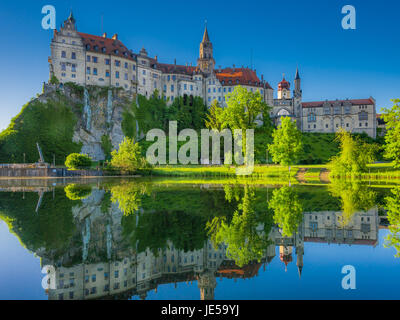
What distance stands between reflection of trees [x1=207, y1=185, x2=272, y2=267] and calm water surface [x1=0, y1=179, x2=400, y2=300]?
0.09 feet

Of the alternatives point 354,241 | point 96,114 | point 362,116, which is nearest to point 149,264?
point 354,241

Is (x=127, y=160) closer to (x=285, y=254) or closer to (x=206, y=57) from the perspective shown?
(x=285, y=254)

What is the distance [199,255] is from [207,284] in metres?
1.32

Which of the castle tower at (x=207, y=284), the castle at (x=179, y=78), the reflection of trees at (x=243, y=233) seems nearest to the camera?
the castle tower at (x=207, y=284)

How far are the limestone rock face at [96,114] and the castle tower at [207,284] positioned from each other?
7616 cm

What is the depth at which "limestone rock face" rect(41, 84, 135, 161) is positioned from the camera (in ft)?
259

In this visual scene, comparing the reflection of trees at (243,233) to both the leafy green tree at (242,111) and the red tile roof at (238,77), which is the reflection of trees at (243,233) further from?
the red tile roof at (238,77)

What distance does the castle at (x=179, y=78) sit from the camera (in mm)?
80188

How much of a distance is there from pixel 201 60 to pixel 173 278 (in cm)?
11049

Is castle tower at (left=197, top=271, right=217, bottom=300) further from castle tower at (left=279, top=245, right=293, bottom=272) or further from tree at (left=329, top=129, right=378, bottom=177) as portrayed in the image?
tree at (left=329, top=129, right=378, bottom=177)

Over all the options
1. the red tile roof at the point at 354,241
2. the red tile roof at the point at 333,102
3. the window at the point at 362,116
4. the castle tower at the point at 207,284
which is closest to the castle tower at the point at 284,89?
the red tile roof at the point at 333,102

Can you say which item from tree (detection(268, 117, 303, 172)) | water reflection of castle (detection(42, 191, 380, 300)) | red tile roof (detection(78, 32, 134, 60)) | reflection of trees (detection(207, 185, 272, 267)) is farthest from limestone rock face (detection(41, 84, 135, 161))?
water reflection of castle (detection(42, 191, 380, 300))
